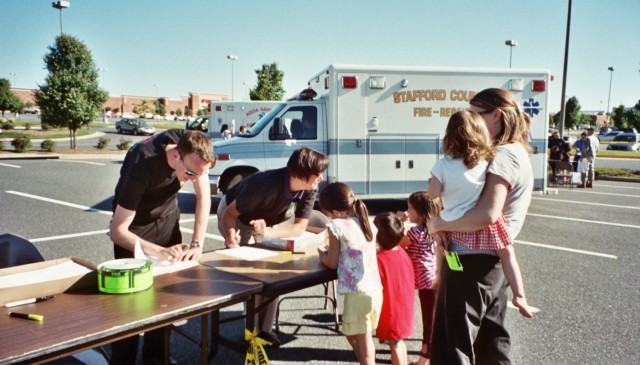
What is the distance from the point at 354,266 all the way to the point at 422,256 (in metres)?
0.86

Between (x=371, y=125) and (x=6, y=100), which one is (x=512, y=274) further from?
(x=6, y=100)

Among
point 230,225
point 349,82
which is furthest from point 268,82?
point 230,225

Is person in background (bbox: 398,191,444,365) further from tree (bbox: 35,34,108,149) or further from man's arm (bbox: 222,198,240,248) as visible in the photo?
tree (bbox: 35,34,108,149)

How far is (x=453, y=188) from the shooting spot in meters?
2.53

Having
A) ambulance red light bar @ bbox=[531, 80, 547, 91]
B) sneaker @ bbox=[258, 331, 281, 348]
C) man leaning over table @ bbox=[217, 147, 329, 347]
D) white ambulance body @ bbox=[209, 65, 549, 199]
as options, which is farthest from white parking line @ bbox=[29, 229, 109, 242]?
ambulance red light bar @ bbox=[531, 80, 547, 91]

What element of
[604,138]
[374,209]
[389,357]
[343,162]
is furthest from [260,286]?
[604,138]

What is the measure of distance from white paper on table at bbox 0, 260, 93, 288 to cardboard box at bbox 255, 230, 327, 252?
1.37 metres

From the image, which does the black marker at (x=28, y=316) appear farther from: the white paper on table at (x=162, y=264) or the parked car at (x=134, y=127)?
the parked car at (x=134, y=127)

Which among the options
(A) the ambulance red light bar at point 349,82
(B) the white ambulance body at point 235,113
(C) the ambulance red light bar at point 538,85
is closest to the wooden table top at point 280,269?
(A) the ambulance red light bar at point 349,82

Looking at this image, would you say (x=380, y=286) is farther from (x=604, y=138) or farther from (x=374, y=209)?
(x=604, y=138)

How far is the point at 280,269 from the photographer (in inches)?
127

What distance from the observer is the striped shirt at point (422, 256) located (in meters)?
3.73

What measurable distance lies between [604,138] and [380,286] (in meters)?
59.7

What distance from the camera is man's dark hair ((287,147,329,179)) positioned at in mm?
3422
